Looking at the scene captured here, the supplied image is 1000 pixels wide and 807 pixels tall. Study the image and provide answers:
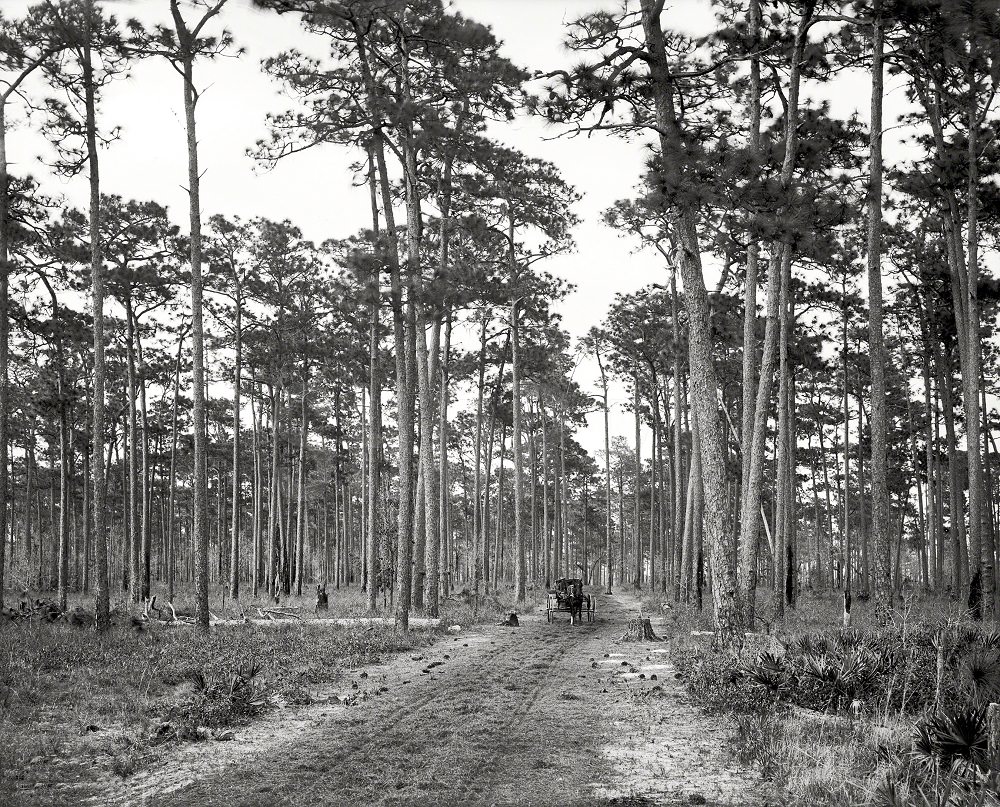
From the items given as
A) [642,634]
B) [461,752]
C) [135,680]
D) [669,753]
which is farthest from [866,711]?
[135,680]

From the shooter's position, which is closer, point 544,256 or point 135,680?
point 135,680

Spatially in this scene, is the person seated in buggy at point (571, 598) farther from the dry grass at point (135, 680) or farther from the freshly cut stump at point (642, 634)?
the dry grass at point (135, 680)

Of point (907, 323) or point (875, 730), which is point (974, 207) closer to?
point (907, 323)

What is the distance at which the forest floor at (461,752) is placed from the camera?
4977 millimetres

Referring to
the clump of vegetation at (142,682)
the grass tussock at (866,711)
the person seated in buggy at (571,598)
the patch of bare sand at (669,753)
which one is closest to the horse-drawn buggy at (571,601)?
the person seated in buggy at (571,598)

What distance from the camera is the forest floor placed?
196 inches

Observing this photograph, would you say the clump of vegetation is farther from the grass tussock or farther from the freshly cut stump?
the grass tussock

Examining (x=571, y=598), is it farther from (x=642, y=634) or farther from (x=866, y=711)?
(x=866, y=711)

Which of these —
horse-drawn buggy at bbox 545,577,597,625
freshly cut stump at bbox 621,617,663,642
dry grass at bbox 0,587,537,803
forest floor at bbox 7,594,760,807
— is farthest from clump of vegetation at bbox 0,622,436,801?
horse-drawn buggy at bbox 545,577,597,625

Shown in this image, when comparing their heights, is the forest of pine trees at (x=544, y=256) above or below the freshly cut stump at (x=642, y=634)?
above

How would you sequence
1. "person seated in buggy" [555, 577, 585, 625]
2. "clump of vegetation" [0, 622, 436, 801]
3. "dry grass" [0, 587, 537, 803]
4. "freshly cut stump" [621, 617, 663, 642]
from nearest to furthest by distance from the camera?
"dry grass" [0, 587, 537, 803]
"clump of vegetation" [0, 622, 436, 801]
"freshly cut stump" [621, 617, 663, 642]
"person seated in buggy" [555, 577, 585, 625]

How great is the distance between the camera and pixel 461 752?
5.96 m

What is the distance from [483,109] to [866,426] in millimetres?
24665

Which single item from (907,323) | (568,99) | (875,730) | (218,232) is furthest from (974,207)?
(218,232)
